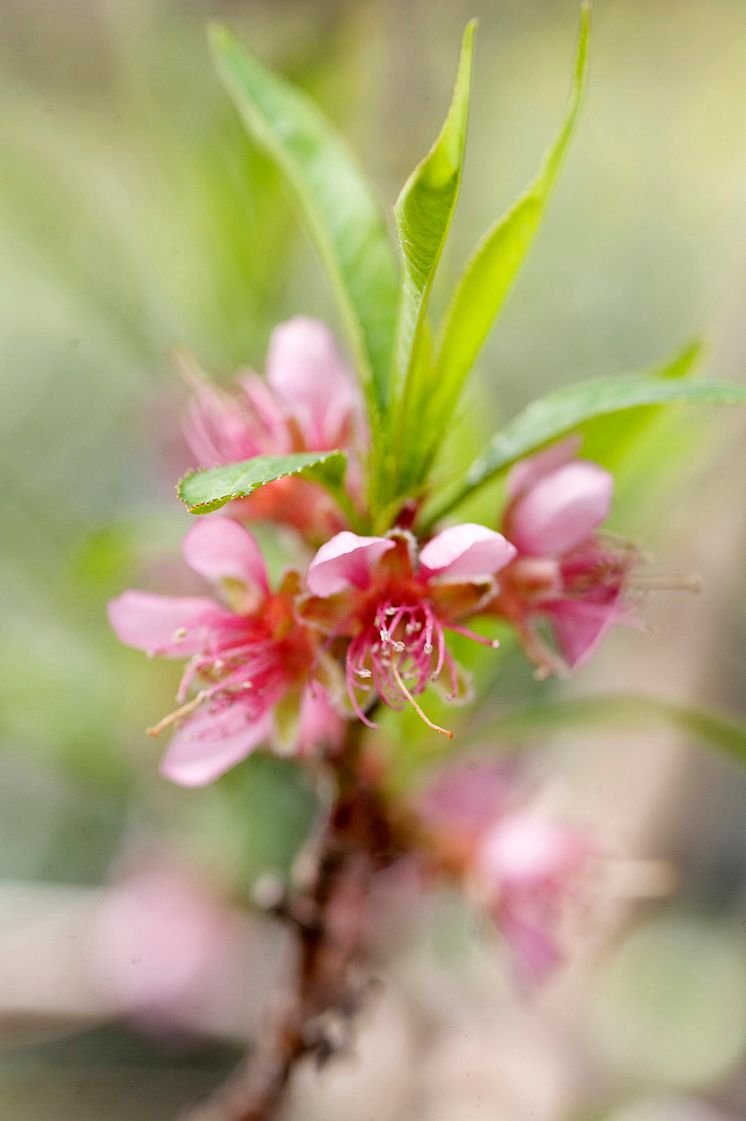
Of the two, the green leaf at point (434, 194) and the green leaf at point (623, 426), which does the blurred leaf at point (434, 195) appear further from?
the green leaf at point (623, 426)

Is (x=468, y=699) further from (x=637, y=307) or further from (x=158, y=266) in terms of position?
(x=637, y=307)

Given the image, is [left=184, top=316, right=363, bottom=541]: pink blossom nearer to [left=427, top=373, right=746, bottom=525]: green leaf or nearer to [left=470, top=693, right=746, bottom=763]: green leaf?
[left=427, top=373, right=746, bottom=525]: green leaf

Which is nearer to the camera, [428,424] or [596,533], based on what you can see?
[428,424]

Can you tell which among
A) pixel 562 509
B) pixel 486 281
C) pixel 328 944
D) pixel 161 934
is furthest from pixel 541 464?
pixel 161 934

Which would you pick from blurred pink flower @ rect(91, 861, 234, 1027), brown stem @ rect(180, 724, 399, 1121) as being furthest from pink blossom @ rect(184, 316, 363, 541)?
blurred pink flower @ rect(91, 861, 234, 1027)

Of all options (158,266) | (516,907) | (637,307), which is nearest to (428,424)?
(516,907)

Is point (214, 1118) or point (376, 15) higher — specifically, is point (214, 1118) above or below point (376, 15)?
below

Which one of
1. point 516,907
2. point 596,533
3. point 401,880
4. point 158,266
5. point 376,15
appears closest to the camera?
point 596,533
